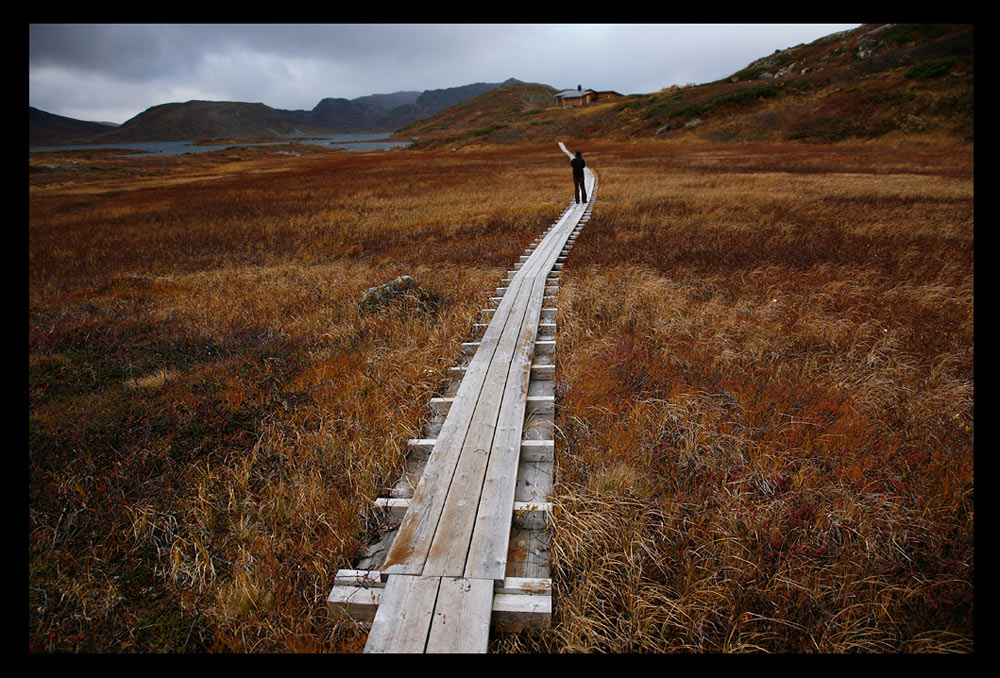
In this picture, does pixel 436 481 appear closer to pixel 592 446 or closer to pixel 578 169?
pixel 592 446

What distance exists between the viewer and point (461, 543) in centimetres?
274

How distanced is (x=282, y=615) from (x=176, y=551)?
97 centimetres

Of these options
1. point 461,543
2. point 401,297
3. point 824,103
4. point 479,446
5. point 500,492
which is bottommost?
point 461,543

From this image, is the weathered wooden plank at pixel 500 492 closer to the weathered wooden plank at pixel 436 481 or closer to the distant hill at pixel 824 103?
the weathered wooden plank at pixel 436 481

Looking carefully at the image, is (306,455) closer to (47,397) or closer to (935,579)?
(47,397)

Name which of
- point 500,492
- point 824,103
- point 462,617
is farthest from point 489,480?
point 824,103

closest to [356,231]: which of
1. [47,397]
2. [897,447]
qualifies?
[47,397]

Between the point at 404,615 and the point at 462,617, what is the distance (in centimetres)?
30

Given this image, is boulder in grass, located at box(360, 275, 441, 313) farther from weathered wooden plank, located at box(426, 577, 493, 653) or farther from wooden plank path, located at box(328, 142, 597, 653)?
weathered wooden plank, located at box(426, 577, 493, 653)

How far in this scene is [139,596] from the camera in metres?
2.62

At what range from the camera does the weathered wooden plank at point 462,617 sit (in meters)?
2.18

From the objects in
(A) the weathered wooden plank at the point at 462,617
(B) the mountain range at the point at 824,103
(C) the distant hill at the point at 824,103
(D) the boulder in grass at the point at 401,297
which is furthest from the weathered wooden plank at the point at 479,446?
(C) the distant hill at the point at 824,103

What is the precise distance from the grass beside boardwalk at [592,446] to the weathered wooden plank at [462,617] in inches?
11.6

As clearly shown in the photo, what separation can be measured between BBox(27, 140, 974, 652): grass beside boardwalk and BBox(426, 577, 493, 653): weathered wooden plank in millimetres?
295
